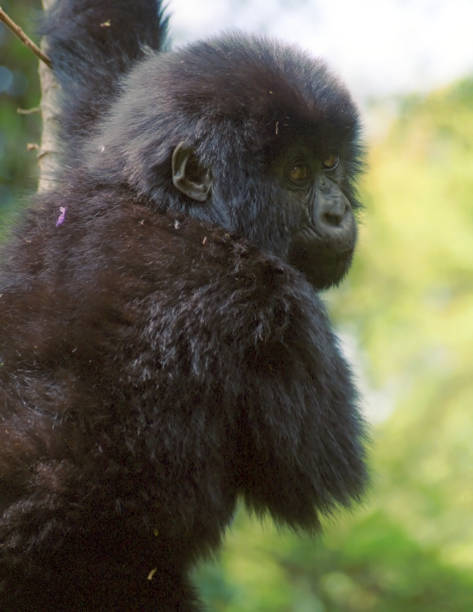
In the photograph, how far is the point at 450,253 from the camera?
13688 millimetres

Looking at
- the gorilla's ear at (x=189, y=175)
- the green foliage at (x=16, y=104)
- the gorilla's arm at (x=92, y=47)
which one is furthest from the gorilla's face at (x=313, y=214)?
the green foliage at (x=16, y=104)

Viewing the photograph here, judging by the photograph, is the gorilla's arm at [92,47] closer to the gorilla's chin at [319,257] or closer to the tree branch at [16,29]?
the tree branch at [16,29]

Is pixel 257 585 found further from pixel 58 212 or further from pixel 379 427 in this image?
pixel 379 427

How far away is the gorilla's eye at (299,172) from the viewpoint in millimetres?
3939

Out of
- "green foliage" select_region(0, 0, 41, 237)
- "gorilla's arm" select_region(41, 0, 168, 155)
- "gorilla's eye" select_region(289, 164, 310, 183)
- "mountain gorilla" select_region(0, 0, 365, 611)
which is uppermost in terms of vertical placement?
"green foliage" select_region(0, 0, 41, 237)

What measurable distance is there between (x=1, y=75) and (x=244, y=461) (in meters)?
5.63

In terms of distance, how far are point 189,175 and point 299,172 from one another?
21.2 inches

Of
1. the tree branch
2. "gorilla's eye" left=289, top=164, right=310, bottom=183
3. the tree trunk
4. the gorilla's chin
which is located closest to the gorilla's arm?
the tree trunk

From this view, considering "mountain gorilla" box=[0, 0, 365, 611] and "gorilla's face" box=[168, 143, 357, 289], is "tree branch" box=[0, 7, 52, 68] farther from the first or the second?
"gorilla's face" box=[168, 143, 357, 289]

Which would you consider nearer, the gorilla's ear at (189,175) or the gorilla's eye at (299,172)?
the gorilla's ear at (189,175)

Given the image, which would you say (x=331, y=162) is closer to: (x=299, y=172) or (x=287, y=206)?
(x=299, y=172)

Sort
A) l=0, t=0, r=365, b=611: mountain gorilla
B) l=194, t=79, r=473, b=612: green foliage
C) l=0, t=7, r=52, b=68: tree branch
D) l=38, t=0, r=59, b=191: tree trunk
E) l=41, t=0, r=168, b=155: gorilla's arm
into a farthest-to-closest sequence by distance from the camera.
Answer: l=194, t=79, r=473, b=612: green foliage, l=41, t=0, r=168, b=155: gorilla's arm, l=38, t=0, r=59, b=191: tree trunk, l=0, t=7, r=52, b=68: tree branch, l=0, t=0, r=365, b=611: mountain gorilla

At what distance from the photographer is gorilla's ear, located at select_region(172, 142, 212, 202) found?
377 centimetres

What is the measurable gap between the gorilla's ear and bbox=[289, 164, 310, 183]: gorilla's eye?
1.35ft
